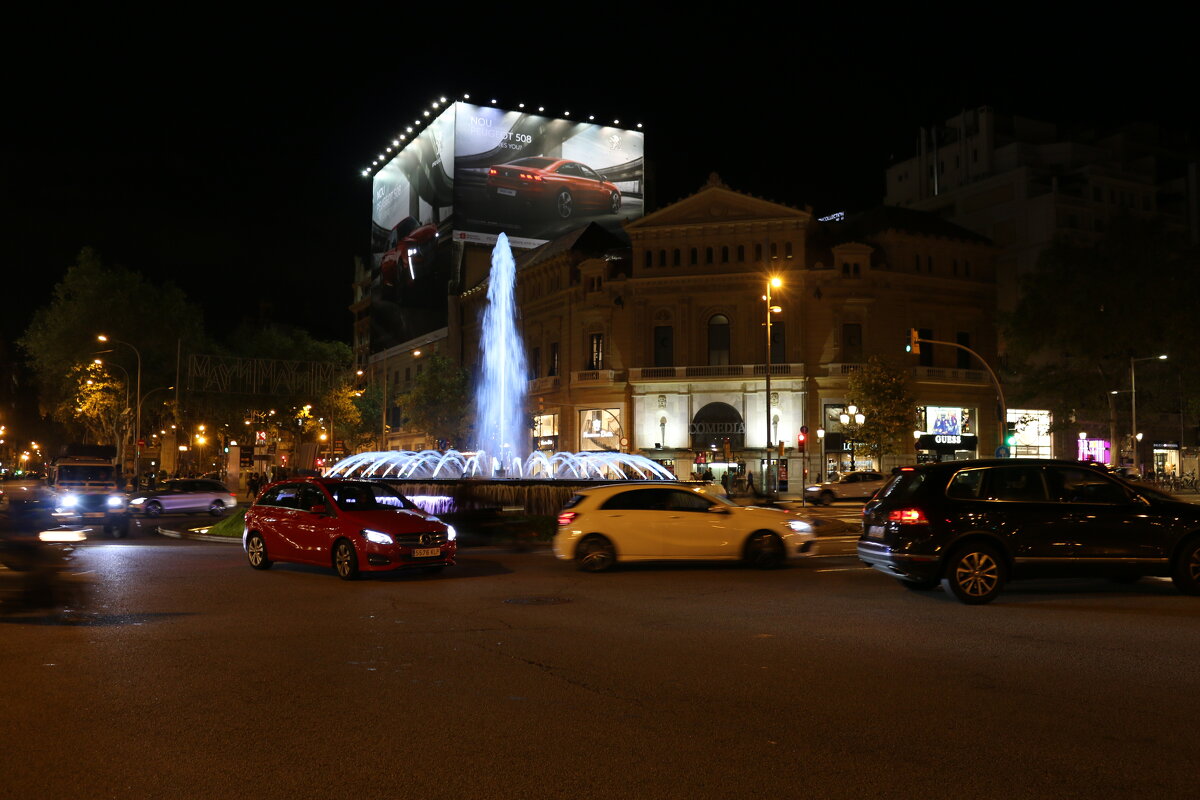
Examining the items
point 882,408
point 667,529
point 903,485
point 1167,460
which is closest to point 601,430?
point 882,408

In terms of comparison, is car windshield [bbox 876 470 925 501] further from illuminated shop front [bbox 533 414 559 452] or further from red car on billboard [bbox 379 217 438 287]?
red car on billboard [bbox 379 217 438 287]

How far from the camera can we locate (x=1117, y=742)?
6.09 meters

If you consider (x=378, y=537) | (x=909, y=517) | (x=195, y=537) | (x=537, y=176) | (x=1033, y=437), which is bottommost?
(x=195, y=537)

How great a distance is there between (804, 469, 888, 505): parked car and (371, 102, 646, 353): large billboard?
47.7 meters

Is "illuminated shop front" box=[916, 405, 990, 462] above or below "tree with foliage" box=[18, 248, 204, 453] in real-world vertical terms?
below

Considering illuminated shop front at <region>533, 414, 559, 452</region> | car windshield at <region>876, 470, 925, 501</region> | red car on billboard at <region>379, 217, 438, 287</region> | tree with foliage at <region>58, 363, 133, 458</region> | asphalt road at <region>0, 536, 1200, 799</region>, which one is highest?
red car on billboard at <region>379, 217, 438, 287</region>

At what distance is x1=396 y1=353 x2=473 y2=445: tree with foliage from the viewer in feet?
203

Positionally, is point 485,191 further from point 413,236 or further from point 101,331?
point 101,331

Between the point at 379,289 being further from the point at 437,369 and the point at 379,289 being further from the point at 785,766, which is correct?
the point at 785,766

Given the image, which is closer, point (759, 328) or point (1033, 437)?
point (759, 328)

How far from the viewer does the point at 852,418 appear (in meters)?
52.7

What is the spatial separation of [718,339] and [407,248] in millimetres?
46038

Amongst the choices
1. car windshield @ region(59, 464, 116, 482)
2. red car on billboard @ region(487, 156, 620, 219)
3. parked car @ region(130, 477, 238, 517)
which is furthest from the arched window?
red car on billboard @ region(487, 156, 620, 219)

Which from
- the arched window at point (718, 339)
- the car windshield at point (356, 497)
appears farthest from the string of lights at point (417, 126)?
the car windshield at point (356, 497)
